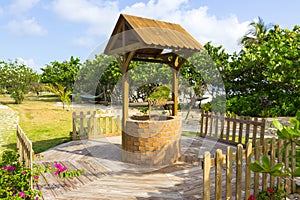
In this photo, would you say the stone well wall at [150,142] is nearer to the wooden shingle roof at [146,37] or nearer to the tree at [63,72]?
the wooden shingle roof at [146,37]

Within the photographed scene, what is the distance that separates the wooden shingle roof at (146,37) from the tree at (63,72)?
28.7 m

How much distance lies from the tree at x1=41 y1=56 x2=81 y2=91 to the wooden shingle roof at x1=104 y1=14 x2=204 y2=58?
1132 inches

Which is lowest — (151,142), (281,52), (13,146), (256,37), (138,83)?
(13,146)

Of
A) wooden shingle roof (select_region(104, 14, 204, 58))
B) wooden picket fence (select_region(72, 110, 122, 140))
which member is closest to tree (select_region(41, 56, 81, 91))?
wooden picket fence (select_region(72, 110, 122, 140))

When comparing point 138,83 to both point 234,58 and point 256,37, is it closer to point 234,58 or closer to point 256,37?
point 234,58

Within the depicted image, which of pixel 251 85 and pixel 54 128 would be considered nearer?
pixel 54 128

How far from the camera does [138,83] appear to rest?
44.8ft

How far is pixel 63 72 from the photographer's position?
36.1m

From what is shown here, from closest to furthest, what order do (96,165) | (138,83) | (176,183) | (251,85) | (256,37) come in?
(176,183), (96,165), (138,83), (251,85), (256,37)

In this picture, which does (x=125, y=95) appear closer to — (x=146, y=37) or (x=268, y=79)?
(x=146, y=37)

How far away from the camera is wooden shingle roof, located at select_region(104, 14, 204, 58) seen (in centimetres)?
490

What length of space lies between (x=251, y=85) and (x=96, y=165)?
12.4 m

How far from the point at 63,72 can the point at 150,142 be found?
33.6 meters

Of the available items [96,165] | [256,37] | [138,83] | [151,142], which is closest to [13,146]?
[96,165]
